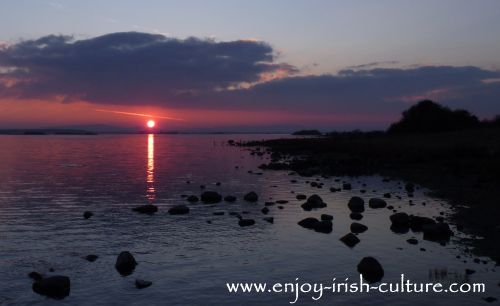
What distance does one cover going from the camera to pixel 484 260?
60.0ft

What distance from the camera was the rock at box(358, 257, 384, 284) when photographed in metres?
17.0

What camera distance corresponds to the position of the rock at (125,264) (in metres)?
18.2

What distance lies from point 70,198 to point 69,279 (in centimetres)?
2208

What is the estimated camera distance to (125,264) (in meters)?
18.5

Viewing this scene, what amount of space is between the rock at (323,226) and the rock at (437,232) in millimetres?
4637

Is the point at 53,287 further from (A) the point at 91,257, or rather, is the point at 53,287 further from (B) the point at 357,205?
(B) the point at 357,205

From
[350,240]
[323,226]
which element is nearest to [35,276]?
[350,240]

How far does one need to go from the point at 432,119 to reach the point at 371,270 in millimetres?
99277

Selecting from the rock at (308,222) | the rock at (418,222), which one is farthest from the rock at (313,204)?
the rock at (418,222)

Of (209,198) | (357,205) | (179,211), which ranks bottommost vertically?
(179,211)

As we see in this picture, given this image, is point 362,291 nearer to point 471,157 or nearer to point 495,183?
point 495,183

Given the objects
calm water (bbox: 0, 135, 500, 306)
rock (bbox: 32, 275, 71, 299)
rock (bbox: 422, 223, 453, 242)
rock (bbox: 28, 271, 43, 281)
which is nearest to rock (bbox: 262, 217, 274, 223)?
calm water (bbox: 0, 135, 500, 306)

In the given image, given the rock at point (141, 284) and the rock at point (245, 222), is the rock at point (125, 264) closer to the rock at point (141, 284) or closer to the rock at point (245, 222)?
the rock at point (141, 284)

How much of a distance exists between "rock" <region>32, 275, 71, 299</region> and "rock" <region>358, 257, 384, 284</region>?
10.4 metres
